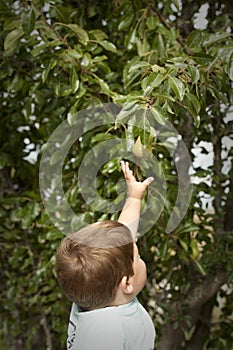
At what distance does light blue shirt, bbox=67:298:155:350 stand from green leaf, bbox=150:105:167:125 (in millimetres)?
362

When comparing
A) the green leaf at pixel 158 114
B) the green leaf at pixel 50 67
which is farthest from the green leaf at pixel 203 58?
the green leaf at pixel 50 67

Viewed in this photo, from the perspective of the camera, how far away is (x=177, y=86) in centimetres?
137

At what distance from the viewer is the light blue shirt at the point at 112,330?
133cm

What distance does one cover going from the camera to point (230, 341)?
7.95 ft

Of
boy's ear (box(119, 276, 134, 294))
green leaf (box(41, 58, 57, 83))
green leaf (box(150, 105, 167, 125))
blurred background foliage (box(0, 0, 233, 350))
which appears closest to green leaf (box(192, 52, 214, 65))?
blurred background foliage (box(0, 0, 233, 350))

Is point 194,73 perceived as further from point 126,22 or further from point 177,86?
point 126,22

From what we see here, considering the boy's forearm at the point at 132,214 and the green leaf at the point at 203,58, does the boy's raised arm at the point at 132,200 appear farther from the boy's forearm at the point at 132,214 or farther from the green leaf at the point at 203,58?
the green leaf at the point at 203,58

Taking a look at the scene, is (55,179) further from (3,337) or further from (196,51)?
(3,337)

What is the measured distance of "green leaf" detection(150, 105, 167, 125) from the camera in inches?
51.8

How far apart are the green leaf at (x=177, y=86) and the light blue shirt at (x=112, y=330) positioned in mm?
416

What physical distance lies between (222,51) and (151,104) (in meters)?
0.21

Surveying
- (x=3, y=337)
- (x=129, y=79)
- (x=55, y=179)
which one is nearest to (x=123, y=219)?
(x=129, y=79)

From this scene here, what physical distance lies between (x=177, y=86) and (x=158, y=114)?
0.27 feet

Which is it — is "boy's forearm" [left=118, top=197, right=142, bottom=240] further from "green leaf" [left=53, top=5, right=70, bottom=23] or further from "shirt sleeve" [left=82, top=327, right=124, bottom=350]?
"green leaf" [left=53, top=5, right=70, bottom=23]
